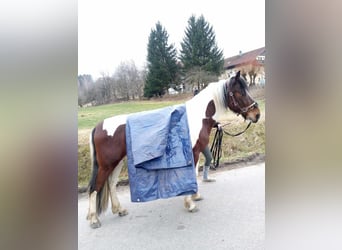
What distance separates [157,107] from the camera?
1.02 meters

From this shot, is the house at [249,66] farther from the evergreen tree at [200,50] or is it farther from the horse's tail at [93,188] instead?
the horse's tail at [93,188]

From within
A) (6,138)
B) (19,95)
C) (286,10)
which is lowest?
(6,138)

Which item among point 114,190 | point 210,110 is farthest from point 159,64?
point 114,190

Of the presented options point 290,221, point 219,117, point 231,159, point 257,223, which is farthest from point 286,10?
point 257,223

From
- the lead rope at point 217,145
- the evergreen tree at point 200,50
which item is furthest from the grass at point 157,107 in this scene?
the evergreen tree at point 200,50

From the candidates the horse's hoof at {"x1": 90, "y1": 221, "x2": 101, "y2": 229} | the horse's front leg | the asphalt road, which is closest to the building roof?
the asphalt road

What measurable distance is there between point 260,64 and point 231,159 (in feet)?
1.47

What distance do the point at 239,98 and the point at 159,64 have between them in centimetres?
40

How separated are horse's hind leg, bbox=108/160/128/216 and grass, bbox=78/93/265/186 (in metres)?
0.02

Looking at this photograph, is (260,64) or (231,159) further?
(231,159)

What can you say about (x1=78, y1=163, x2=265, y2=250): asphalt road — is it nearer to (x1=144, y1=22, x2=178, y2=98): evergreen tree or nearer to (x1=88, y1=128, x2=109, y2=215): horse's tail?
(x1=88, y1=128, x2=109, y2=215): horse's tail

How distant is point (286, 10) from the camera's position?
80 cm

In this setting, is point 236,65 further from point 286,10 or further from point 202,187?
point 202,187

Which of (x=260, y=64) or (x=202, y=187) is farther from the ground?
(x=260, y=64)
